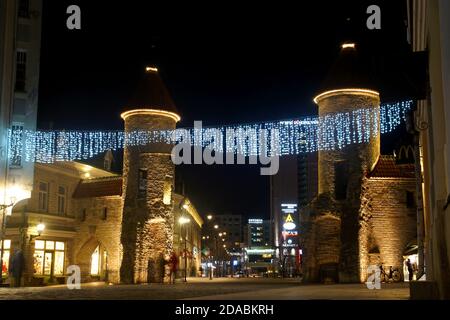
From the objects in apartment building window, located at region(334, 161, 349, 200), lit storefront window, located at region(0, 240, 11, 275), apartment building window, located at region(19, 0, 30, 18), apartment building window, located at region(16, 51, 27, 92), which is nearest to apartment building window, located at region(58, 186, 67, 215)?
lit storefront window, located at region(0, 240, 11, 275)

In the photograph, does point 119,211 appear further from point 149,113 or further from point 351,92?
point 351,92

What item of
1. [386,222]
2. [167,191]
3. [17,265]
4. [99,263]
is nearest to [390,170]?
[386,222]

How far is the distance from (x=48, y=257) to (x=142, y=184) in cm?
722

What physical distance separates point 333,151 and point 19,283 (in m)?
18.8

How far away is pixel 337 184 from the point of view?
36.7 m

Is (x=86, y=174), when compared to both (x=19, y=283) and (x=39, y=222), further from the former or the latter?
(x=19, y=283)

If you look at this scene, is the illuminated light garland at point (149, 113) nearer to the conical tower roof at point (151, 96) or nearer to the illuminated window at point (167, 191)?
the conical tower roof at point (151, 96)

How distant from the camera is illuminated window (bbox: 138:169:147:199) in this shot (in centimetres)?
3930

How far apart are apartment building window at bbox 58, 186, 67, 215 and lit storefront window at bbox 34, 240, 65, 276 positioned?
2.13 m

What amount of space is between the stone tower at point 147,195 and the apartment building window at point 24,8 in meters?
9.46

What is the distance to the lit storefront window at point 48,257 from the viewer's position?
115 feet

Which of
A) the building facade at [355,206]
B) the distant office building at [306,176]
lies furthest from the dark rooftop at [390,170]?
the distant office building at [306,176]

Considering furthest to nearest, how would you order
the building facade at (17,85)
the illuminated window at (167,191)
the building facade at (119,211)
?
1. the illuminated window at (167,191)
2. the building facade at (119,211)
3. the building facade at (17,85)
